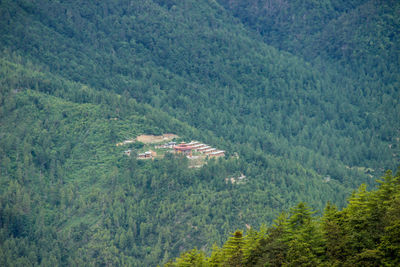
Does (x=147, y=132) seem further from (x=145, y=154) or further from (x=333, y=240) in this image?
(x=333, y=240)

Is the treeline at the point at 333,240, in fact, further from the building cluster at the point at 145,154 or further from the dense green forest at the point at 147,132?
the building cluster at the point at 145,154

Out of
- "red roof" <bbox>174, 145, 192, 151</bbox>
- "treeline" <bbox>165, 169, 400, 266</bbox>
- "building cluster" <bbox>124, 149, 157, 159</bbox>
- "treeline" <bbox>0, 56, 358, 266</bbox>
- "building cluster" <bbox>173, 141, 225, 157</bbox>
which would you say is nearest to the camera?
"treeline" <bbox>165, 169, 400, 266</bbox>

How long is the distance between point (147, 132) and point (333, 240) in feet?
263

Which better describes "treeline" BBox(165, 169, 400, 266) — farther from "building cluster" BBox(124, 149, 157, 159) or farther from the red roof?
the red roof

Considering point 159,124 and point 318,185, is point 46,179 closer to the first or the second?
point 159,124

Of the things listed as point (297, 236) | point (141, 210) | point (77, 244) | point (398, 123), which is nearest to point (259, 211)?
point (141, 210)

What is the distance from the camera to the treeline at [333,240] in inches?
2507

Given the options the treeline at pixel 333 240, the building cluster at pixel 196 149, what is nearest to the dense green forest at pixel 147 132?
the building cluster at pixel 196 149

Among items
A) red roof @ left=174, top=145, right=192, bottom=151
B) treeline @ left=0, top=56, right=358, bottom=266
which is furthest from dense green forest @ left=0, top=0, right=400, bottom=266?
red roof @ left=174, top=145, right=192, bottom=151

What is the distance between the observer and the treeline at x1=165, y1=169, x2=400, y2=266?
63.7 m

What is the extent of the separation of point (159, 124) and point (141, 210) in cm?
2778

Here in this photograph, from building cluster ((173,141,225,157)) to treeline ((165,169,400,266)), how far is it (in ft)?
209

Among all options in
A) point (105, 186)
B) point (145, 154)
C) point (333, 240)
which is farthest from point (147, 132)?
point (333, 240)

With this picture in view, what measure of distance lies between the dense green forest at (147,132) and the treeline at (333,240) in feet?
21.2
